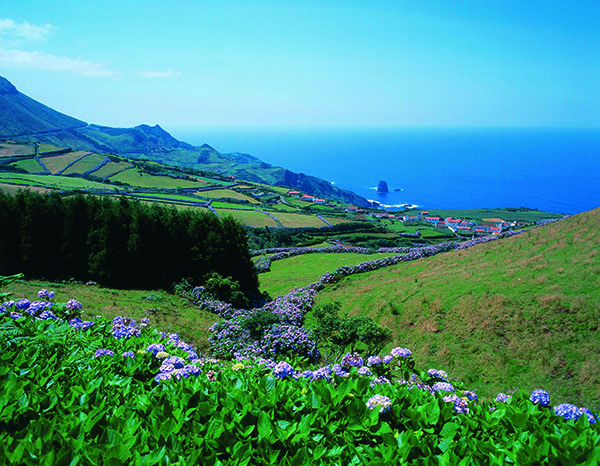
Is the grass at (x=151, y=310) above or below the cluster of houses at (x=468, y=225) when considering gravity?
below

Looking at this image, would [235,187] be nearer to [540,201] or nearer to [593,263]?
[593,263]

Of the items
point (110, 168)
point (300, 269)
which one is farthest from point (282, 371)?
point (110, 168)

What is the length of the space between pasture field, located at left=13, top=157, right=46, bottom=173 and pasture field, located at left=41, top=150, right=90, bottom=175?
2713mm

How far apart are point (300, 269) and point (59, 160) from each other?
462ft

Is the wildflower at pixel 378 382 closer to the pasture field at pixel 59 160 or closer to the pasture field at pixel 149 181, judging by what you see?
the pasture field at pixel 149 181

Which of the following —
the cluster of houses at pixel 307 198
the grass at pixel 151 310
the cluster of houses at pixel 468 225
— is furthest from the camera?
the cluster of houses at pixel 307 198

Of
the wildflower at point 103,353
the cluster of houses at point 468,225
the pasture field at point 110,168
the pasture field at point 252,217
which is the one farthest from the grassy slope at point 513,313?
the pasture field at point 110,168

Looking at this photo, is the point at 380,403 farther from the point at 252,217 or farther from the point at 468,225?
the point at 468,225

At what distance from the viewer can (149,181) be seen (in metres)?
124

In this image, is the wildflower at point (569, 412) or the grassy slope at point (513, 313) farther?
the grassy slope at point (513, 313)

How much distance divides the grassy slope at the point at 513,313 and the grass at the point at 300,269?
978cm

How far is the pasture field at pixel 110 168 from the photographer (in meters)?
128

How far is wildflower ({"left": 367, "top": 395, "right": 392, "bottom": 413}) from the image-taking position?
14.3ft

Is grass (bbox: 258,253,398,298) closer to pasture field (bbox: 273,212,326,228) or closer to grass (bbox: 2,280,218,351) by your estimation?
grass (bbox: 2,280,218,351)
